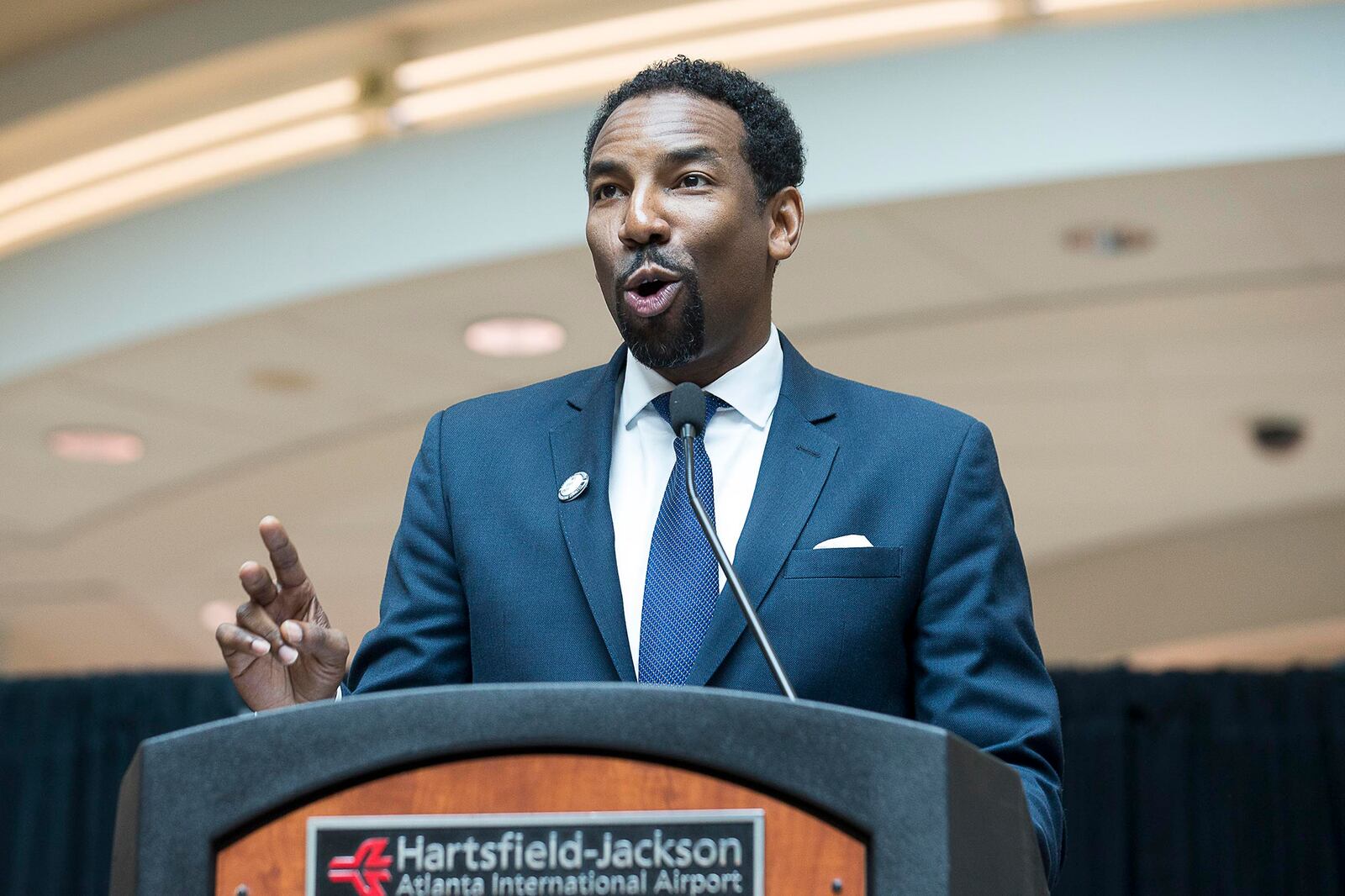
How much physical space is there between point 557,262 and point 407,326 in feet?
2.20

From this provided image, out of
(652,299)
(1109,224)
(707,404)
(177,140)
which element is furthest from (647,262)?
(177,140)

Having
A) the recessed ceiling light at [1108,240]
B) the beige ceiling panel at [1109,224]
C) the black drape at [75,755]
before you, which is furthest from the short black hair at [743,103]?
the black drape at [75,755]

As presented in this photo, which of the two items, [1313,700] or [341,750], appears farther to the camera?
[1313,700]

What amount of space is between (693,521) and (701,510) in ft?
0.65

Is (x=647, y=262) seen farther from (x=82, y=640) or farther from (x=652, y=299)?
(x=82, y=640)

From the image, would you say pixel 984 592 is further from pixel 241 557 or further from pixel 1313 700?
pixel 241 557

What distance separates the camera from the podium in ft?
2.75

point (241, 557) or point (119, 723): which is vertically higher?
point (241, 557)

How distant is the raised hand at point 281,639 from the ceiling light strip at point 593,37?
2.83 meters

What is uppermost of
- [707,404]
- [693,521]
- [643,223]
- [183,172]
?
[183,172]

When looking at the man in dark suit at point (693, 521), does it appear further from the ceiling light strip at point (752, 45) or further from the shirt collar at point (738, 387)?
the ceiling light strip at point (752, 45)

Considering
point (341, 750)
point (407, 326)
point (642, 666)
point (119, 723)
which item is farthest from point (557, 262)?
point (341, 750)

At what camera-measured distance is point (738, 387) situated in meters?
1.52

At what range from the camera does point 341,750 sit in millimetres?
855
